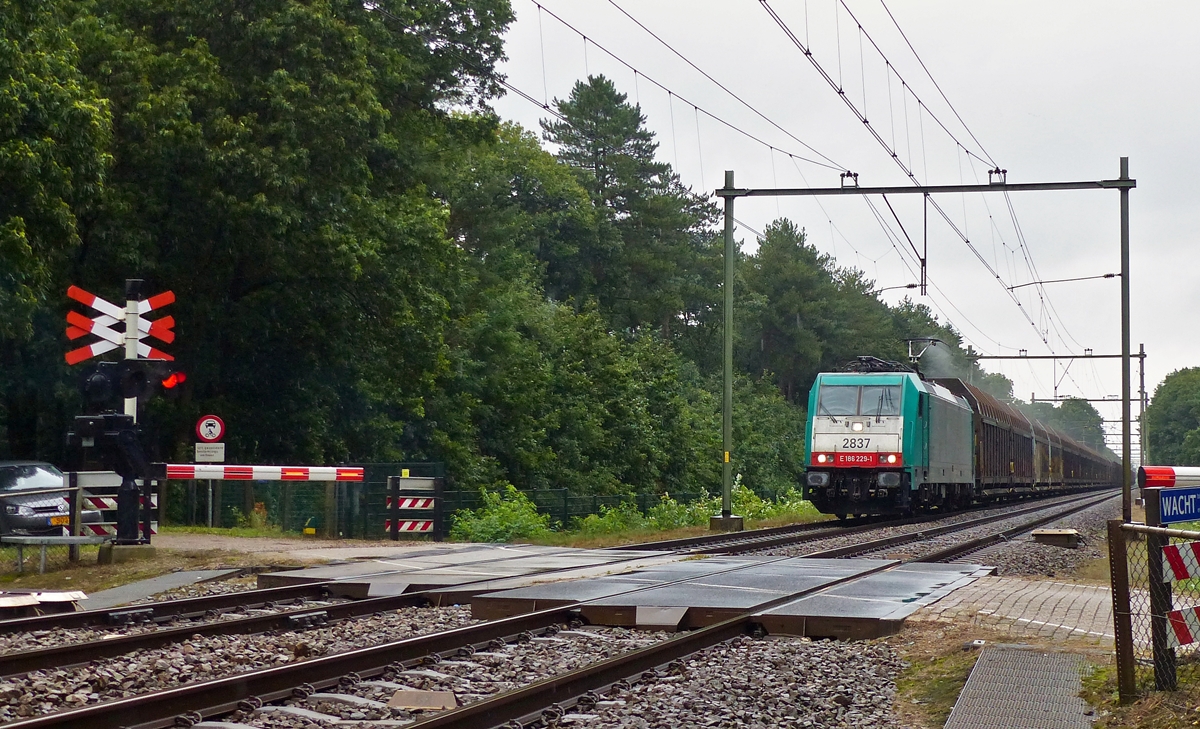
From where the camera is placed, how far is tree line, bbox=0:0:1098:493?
24.0 meters

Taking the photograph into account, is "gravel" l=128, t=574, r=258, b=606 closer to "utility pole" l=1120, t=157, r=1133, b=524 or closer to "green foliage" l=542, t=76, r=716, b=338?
"utility pole" l=1120, t=157, r=1133, b=524

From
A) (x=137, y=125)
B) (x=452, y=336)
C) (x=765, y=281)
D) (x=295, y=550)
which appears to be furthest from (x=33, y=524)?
(x=765, y=281)

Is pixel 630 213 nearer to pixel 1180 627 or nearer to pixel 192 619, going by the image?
pixel 192 619

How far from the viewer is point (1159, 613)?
24.2 ft

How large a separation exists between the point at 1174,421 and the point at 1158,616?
137516 mm

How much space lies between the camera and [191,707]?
6.86 meters

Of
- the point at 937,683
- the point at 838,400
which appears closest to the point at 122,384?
the point at 937,683

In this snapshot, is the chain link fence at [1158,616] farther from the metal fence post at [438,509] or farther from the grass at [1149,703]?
the metal fence post at [438,509]

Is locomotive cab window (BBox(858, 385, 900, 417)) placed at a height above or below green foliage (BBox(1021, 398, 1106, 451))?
below

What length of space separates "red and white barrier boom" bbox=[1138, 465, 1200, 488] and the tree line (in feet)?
59.8

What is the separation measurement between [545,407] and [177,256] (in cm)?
1708

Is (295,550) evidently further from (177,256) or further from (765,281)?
(765,281)

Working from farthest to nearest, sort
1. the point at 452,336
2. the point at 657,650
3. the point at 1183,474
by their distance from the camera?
the point at 452,336 < the point at 657,650 < the point at 1183,474

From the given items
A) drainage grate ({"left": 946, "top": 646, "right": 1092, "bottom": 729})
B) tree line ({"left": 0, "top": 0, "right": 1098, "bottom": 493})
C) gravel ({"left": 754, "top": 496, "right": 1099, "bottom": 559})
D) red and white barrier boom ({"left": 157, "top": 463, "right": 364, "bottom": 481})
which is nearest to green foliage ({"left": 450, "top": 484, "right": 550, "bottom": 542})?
red and white barrier boom ({"left": 157, "top": 463, "right": 364, "bottom": 481})
